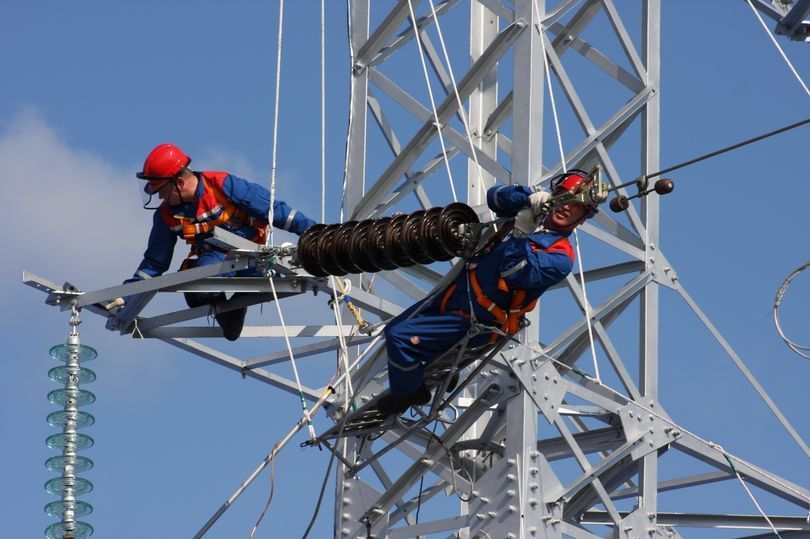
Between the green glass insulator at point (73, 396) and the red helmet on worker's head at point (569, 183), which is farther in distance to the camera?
the green glass insulator at point (73, 396)

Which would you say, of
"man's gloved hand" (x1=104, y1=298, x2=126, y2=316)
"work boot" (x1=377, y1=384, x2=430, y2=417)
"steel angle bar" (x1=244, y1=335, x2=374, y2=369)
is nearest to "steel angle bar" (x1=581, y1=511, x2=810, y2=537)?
"work boot" (x1=377, y1=384, x2=430, y2=417)

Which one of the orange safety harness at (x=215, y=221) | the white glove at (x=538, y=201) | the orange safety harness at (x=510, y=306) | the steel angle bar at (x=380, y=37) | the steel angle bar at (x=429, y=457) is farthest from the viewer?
the steel angle bar at (x=380, y=37)

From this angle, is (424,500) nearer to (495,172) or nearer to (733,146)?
(495,172)

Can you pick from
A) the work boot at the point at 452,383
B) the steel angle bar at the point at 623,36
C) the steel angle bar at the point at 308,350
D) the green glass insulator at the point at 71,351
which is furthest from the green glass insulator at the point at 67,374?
the steel angle bar at the point at 623,36

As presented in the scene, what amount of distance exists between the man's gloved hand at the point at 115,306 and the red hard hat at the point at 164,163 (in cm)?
101

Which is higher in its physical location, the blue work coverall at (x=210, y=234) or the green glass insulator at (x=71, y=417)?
the blue work coverall at (x=210, y=234)

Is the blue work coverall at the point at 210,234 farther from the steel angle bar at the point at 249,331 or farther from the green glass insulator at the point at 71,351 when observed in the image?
the green glass insulator at the point at 71,351

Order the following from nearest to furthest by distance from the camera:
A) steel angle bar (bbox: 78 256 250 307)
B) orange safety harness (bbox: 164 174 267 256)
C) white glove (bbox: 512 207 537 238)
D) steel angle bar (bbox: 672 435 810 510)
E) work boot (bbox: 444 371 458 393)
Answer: white glove (bbox: 512 207 537 238)
steel angle bar (bbox: 78 256 250 307)
work boot (bbox: 444 371 458 393)
orange safety harness (bbox: 164 174 267 256)
steel angle bar (bbox: 672 435 810 510)

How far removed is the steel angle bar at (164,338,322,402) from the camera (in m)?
17.0

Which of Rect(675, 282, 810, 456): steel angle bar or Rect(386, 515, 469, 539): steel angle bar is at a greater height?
Rect(675, 282, 810, 456): steel angle bar

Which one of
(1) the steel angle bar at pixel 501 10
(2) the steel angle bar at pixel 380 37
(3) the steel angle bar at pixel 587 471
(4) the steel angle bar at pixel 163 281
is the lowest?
(3) the steel angle bar at pixel 587 471

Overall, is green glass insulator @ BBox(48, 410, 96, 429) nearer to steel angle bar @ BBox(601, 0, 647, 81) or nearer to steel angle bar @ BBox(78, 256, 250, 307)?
steel angle bar @ BBox(78, 256, 250, 307)

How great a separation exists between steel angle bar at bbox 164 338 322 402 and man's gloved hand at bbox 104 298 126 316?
2.77ft

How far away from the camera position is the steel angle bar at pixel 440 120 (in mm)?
16344
